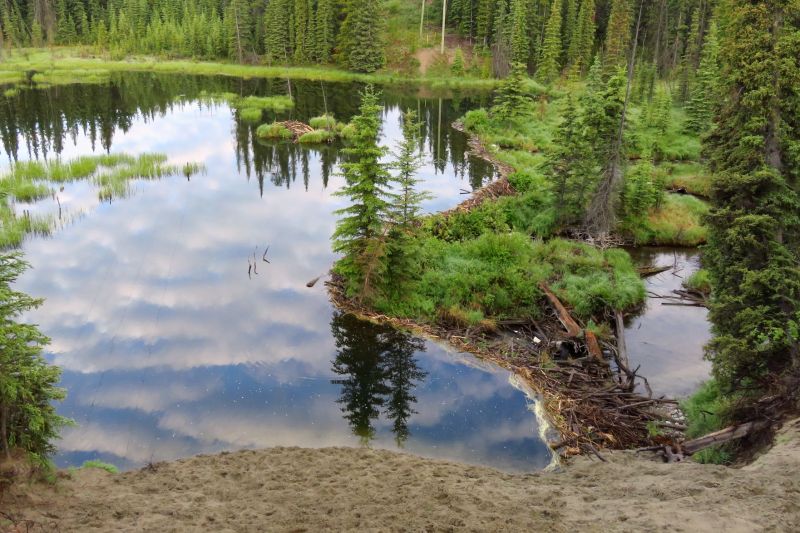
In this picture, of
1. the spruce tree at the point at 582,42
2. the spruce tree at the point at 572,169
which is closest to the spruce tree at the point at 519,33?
the spruce tree at the point at 582,42

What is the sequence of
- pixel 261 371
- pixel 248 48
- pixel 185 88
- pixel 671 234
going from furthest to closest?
pixel 248 48
pixel 185 88
pixel 671 234
pixel 261 371

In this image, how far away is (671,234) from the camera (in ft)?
95.0

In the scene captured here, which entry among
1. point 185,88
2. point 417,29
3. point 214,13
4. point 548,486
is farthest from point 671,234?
point 214,13

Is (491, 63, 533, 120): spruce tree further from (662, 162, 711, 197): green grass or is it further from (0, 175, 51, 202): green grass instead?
(0, 175, 51, 202): green grass

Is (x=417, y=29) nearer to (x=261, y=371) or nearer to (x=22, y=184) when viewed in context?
(x=22, y=184)

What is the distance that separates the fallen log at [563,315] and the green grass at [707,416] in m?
4.11

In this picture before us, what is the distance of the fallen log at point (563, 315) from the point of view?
1905 centimetres

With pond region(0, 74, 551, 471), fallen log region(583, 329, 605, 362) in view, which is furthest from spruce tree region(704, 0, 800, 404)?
pond region(0, 74, 551, 471)

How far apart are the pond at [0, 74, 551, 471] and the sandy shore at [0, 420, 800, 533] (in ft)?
7.04

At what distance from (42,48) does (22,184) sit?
8861 centimetres

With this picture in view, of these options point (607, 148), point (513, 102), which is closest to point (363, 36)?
point (513, 102)

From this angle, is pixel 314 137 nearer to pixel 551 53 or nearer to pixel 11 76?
pixel 551 53

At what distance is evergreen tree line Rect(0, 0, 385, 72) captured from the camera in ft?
294

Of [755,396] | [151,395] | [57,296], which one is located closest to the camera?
[755,396]
